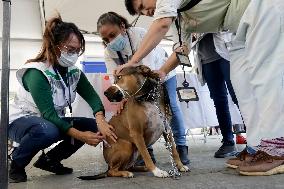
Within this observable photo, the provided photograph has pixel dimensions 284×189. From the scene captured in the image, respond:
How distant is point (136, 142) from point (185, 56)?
0.62m

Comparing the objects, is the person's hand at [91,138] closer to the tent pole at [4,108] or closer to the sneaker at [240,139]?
the tent pole at [4,108]

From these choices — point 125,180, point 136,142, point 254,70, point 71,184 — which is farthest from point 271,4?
point 71,184

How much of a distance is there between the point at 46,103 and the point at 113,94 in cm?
43

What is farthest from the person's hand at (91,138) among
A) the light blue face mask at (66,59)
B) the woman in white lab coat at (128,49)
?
the woman in white lab coat at (128,49)

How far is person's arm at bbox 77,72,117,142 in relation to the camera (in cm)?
206

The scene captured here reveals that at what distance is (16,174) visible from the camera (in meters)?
2.01

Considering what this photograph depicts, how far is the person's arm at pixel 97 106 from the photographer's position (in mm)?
2061

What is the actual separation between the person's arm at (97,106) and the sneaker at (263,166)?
2.71 feet

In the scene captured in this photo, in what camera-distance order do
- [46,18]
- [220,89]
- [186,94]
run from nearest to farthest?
[220,89] < [186,94] < [46,18]

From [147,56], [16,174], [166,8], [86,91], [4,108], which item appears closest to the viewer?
[4,108]

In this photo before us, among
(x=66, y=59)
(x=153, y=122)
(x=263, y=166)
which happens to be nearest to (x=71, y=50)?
(x=66, y=59)

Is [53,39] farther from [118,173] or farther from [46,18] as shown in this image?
[46,18]

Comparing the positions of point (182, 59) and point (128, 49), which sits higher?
point (128, 49)

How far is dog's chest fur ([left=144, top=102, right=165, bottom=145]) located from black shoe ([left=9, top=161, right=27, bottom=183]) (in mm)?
804
